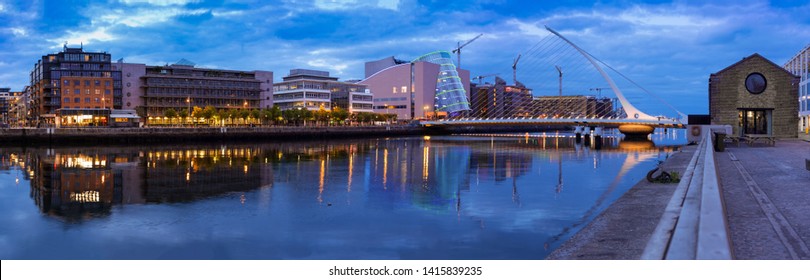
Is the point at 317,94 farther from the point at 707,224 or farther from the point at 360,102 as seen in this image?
the point at 707,224

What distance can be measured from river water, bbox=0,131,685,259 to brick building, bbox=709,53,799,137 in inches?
782

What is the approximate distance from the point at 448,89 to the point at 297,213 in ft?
466

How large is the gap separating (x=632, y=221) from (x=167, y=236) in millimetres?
9531

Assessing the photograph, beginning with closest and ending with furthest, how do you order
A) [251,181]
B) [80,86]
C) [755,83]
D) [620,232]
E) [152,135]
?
[620,232] → [251,181] → [755,83] → [152,135] → [80,86]

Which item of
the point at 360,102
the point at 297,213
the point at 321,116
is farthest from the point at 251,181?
the point at 360,102

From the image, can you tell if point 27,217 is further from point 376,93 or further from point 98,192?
point 376,93

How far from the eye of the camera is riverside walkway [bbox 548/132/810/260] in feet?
16.4

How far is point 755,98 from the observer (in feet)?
143

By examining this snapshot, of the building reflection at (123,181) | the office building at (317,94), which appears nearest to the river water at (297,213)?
the building reflection at (123,181)

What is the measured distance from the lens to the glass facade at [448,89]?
505ft

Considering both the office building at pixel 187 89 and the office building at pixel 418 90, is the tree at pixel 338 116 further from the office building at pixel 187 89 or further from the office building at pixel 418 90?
the office building at pixel 418 90

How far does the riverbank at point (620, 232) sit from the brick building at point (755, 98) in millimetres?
33017

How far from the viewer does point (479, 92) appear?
190125mm
